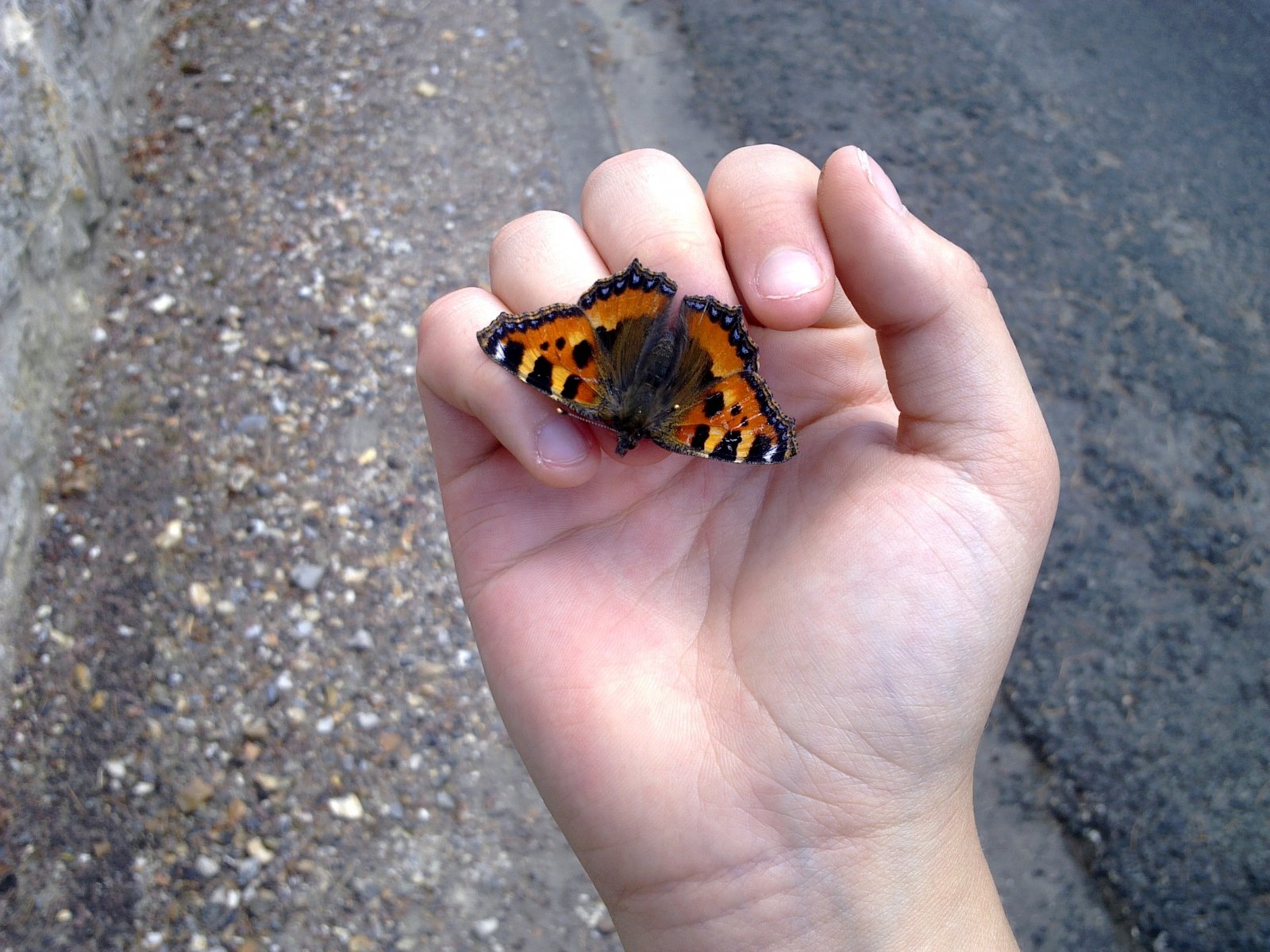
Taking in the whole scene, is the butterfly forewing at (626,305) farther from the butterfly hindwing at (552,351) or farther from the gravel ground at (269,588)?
the gravel ground at (269,588)

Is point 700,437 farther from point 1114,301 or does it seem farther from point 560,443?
point 1114,301

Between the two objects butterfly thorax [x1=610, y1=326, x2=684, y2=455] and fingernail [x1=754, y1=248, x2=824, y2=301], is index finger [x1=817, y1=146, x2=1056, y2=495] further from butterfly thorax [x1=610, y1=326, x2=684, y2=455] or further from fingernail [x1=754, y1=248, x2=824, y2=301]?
butterfly thorax [x1=610, y1=326, x2=684, y2=455]

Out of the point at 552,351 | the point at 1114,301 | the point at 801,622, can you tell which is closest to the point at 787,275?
the point at 552,351

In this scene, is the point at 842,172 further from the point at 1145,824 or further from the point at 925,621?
the point at 1145,824

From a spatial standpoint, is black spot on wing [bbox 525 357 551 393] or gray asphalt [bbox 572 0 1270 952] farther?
gray asphalt [bbox 572 0 1270 952]

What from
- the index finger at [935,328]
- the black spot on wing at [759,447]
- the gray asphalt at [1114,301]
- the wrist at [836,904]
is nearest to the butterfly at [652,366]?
the black spot on wing at [759,447]

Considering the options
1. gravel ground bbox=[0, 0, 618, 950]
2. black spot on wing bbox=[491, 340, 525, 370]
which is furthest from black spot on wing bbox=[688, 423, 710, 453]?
gravel ground bbox=[0, 0, 618, 950]

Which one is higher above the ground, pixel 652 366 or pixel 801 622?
pixel 652 366
